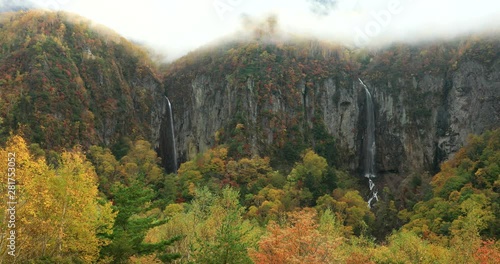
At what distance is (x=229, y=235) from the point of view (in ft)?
71.9

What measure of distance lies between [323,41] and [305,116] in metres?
28.8

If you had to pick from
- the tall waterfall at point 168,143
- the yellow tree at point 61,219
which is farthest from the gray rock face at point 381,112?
the yellow tree at point 61,219

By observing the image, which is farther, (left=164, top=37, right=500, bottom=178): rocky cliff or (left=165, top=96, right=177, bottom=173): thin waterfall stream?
(left=165, top=96, right=177, bottom=173): thin waterfall stream

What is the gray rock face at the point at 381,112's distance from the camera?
302ft

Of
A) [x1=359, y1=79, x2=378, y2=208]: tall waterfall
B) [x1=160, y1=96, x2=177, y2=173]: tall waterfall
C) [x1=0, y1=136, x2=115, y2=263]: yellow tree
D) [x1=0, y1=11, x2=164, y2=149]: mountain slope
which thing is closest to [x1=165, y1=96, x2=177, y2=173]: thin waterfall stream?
[x1=160, y1=96, x2=177, y2=173]: tall waterfall

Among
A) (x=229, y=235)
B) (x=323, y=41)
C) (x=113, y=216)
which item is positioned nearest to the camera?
(x=229, y=235)

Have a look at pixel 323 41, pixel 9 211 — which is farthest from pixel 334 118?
pixel 9 211

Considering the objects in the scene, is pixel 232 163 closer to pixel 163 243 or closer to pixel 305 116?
pixel 305 116

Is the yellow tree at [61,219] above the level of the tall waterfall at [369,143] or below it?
above

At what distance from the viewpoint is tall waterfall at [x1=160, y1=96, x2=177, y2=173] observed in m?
112

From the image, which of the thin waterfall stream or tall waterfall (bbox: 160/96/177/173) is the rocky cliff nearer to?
the thin waterfall stream

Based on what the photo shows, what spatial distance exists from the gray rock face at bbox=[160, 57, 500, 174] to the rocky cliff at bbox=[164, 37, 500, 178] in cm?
22

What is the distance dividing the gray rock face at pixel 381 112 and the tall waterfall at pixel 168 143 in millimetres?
1647

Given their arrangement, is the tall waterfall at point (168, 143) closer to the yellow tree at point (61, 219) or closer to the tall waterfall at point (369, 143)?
the tall waterfall at point (369, 143)
